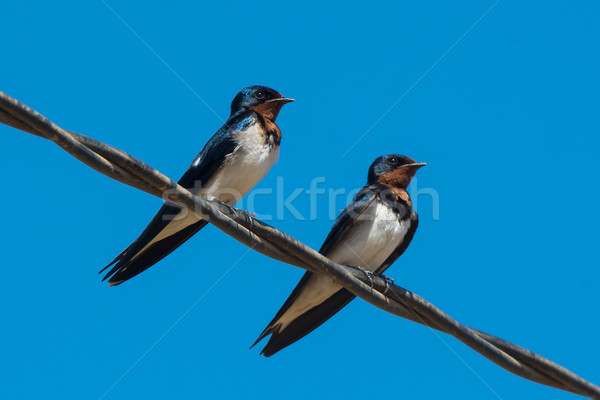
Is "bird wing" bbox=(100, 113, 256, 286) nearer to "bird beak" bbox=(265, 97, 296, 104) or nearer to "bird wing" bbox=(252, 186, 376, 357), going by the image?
"bird beak" bbox=(265, 97, 296, 104)

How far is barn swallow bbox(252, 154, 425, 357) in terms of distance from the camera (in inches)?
172

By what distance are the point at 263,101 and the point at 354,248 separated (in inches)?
40.2

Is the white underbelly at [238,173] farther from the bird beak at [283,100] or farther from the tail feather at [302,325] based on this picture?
the tail feather at [302,325]

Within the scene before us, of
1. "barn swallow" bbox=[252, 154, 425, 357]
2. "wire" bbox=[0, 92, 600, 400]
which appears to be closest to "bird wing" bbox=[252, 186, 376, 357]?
"barn swallow" bbox=[252, 154, 425, 357]

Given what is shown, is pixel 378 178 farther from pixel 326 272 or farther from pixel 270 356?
pixel 326 272

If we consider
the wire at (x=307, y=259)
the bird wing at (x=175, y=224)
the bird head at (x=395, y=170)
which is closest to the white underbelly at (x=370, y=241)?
the bird head at (x=395, y=170)

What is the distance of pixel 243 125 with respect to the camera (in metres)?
4.62

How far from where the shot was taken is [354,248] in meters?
4.61

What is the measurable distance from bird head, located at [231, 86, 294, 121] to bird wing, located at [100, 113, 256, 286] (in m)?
0.19

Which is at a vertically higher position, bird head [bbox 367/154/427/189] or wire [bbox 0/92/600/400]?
bird head [bbox 367/154/427/189]

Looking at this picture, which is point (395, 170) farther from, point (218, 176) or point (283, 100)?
point (218, 176)

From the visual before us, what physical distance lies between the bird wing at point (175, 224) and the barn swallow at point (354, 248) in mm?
638

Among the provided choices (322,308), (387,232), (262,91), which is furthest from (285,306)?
(262,91)

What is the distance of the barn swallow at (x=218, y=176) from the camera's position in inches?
165
